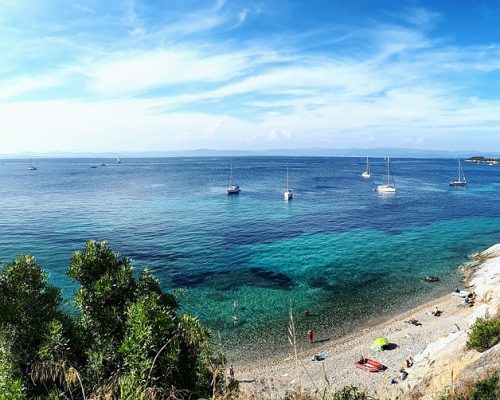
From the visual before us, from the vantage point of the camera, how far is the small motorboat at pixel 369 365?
3058cm

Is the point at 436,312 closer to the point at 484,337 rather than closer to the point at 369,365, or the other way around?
the point at 369,365

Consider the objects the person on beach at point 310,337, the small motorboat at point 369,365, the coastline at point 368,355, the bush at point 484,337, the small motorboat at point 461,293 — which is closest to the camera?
the bush at point 484,337

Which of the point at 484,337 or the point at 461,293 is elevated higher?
the point at 484,337

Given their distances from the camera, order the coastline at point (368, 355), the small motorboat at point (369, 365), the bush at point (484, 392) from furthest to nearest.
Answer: the small motorboat at point (369, 365), the coastline at point (368, 355), the bush at point (484, 392)

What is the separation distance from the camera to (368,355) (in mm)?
33094

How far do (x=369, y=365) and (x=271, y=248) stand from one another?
32327mm

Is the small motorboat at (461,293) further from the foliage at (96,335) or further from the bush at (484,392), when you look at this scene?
the foliage at (96,335)

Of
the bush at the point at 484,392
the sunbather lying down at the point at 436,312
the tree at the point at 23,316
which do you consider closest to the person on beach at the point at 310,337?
the sunbather lying down at the point at 436,312

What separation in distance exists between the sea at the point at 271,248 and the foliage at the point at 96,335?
4.78 metres

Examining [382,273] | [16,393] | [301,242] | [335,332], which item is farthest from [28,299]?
[301,242]

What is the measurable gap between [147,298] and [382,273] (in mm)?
44814

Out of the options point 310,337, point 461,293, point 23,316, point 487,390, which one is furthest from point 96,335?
point 461,293

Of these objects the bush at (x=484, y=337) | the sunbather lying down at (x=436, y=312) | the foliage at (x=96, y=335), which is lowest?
the sunbather lying down at (x=436, y=312)

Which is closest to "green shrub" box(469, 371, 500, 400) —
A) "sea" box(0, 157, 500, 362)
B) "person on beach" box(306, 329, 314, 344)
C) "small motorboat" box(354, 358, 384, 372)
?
"sea" box(0, 157, 500, 362)
